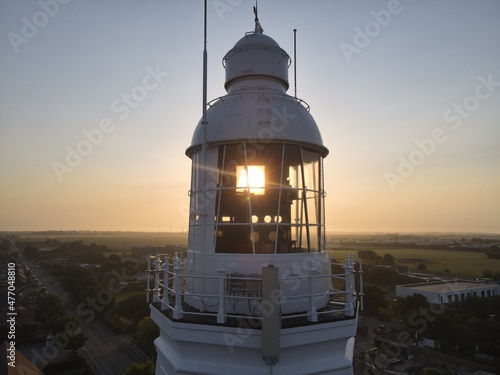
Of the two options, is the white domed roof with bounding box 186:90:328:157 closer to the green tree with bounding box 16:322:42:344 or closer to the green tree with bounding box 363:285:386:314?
the green tree with bounding box 16:322:42:344

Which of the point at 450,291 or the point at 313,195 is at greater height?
the point at 313,195

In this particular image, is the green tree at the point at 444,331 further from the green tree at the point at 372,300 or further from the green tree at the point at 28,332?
the green tree at the point at 28,332

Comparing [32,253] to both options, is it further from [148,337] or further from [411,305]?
[411,305]

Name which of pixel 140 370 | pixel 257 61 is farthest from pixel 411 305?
pixel 257 61

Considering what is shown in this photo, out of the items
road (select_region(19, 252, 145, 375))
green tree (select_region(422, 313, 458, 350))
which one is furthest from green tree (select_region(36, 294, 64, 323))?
green tree (select_region(422, 313, 458, 350))

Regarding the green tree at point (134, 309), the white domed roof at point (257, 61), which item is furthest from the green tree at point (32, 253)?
the white domed roof at point (257, 61)
